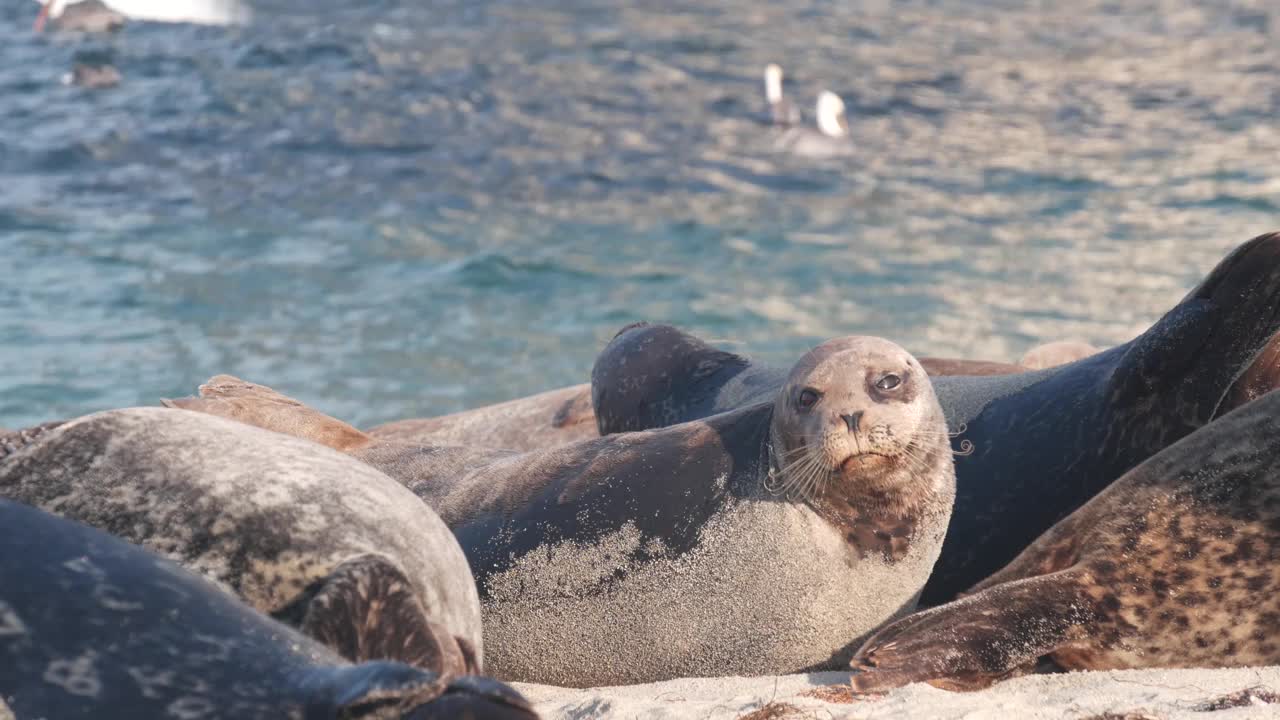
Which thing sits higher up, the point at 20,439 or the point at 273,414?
A: the point at 20,439

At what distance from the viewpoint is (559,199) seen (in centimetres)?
1222

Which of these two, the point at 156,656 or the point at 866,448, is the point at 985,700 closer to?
the point at 866,448

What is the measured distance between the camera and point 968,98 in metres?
15.3

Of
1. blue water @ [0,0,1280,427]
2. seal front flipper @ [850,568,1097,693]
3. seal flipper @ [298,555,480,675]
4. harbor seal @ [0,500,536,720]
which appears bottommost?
blue water @ [0,0,1280,427]

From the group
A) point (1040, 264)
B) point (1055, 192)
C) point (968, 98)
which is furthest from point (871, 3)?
point (1040, 264)

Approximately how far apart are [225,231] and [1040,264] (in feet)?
19.9

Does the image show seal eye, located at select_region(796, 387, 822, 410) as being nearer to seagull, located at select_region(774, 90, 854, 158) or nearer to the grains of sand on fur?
the grains of sand on fur

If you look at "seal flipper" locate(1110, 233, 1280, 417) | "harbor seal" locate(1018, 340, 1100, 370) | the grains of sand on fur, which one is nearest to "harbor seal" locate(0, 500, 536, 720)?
the grains of sand on fur

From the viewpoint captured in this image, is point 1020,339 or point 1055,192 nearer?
point 1020,339

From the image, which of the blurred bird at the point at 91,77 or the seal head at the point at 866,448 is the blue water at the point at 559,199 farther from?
the seal head at the point at 866,448

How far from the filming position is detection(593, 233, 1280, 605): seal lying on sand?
4062 mm

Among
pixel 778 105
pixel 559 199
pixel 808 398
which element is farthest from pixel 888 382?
pixel 778 105

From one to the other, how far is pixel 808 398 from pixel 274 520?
1.51m

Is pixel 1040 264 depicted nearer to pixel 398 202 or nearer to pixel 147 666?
pixel 398 202
